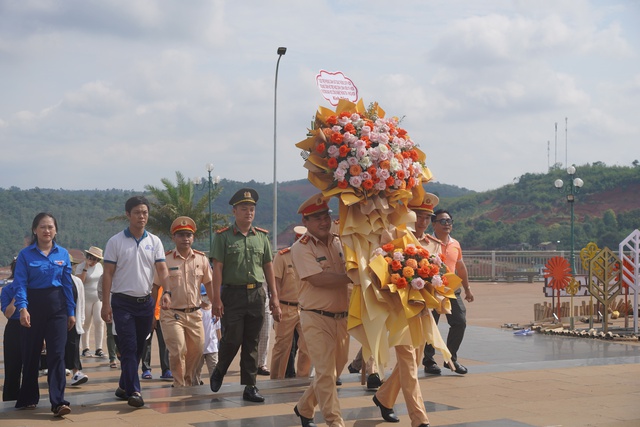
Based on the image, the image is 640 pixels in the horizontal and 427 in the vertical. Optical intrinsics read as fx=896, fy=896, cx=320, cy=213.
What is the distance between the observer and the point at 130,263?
8.11m

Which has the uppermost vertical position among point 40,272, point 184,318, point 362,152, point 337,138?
point 337,138

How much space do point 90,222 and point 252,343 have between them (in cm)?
8368

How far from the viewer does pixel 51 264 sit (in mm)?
7809

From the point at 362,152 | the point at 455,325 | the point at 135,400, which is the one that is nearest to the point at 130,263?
the point at 135,400

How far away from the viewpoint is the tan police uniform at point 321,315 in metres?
6.87

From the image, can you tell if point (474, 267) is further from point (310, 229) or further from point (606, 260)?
point (310, 229)

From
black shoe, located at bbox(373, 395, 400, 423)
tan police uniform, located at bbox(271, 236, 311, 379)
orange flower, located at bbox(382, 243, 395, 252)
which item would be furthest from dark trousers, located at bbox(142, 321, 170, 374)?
orange flower, located at bbox(382, 243, 395, 252)

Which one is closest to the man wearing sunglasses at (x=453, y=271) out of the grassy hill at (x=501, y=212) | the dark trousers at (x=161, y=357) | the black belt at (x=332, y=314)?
→ the black belt at (x=332, y=314)

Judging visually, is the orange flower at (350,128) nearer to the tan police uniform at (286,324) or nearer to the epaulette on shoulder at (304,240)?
the epaulette on shoulder at (304,240)

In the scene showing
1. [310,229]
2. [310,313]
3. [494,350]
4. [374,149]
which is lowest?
[494,350]

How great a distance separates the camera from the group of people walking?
23.0 ft

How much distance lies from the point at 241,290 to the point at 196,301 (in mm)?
1058

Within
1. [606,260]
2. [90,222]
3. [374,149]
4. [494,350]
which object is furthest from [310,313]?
[90,222]

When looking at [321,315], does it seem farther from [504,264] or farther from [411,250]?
[504,264]
